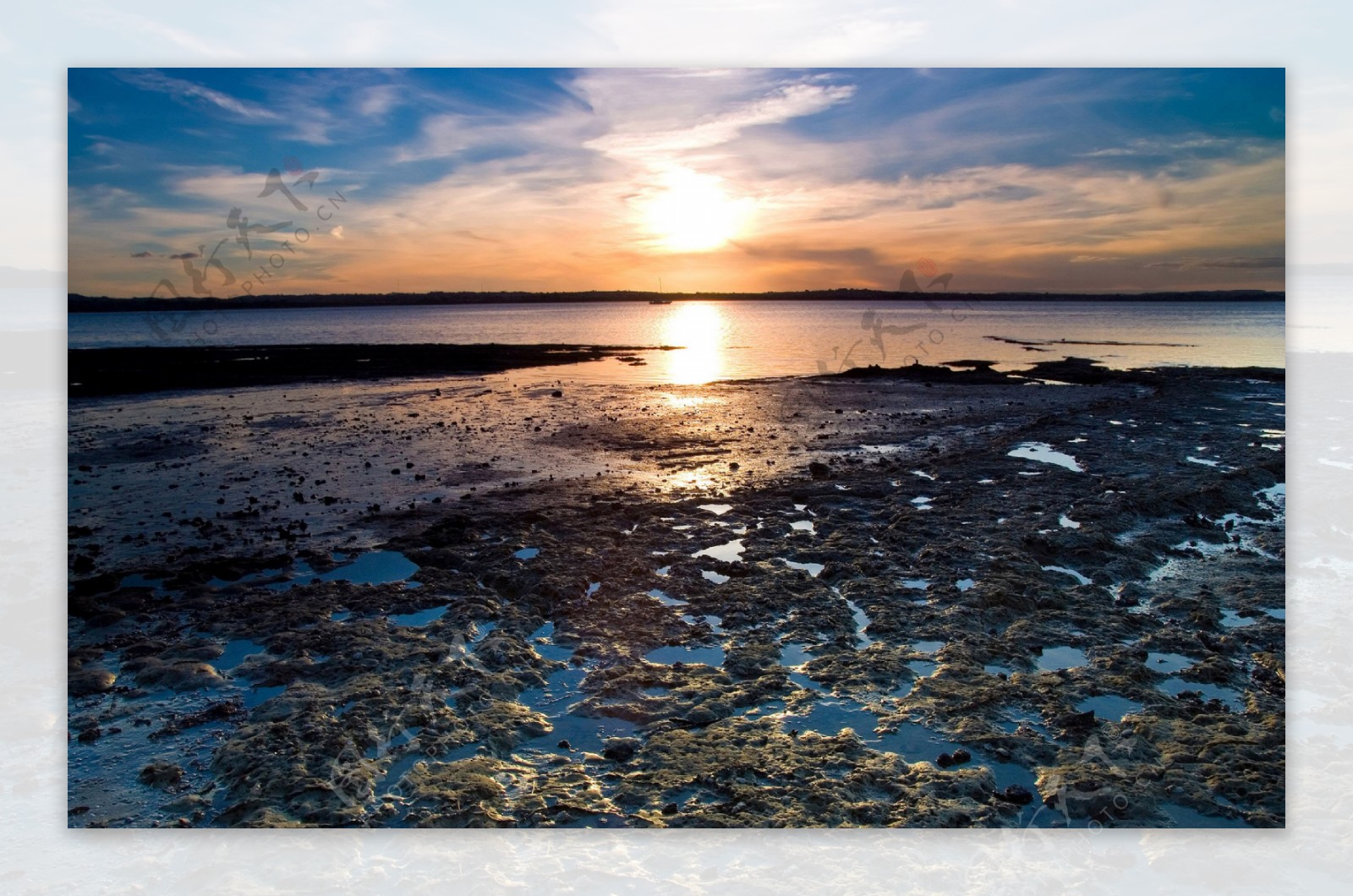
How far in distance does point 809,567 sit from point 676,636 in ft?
5.16

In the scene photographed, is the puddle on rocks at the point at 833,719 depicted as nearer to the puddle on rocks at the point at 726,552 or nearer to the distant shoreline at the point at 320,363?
the puddle on rocks at the point at 726,552

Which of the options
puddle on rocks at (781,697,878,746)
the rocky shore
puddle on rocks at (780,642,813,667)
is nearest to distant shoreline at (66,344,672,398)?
the rocky shore

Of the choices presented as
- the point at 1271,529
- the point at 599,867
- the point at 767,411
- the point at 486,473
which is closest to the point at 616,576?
the point at 599,867

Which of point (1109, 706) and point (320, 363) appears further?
point (320, 363)

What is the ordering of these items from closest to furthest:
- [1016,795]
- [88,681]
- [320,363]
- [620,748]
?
1. [1016,795]
2. [620,748]
3. [88,681]
4. [320,363]

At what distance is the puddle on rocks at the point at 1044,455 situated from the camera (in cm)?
998

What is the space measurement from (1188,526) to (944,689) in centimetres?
400

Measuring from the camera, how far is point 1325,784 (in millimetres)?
5211

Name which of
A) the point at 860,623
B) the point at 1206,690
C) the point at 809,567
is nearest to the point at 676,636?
the point at 860,623

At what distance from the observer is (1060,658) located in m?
5.90

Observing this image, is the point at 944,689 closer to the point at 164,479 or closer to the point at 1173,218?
the point at 1173,218

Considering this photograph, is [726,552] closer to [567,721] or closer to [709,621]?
[709,621]

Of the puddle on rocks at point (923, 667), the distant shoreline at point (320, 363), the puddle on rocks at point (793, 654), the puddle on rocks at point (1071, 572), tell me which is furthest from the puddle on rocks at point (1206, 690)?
the distant shoreline at point (320, 363)

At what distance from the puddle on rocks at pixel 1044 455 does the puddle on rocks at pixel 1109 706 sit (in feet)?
15.3
